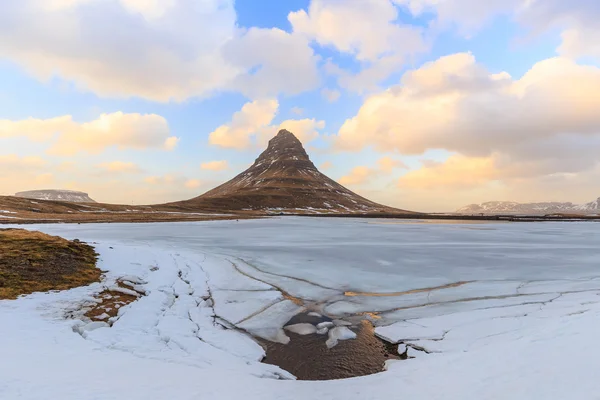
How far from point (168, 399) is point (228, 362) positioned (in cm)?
238

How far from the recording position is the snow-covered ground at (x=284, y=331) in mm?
6766

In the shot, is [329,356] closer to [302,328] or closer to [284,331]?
[302,328]

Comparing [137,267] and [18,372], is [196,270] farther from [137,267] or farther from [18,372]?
[18,372]

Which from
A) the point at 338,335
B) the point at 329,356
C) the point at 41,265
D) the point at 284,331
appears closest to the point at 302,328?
the point at 284,331

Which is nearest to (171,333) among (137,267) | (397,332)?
(397,332)

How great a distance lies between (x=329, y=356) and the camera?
959 centimetres

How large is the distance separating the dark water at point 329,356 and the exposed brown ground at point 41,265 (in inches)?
427

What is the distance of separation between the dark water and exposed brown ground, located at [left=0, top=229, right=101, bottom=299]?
35.6ft

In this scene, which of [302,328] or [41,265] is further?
[41,265]

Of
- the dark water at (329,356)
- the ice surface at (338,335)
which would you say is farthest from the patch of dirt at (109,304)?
the ice surface at (338,335)

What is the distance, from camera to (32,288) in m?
13.3

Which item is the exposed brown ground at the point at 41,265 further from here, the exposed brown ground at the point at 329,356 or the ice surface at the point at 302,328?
the exposed brown ground at the point at 329,356

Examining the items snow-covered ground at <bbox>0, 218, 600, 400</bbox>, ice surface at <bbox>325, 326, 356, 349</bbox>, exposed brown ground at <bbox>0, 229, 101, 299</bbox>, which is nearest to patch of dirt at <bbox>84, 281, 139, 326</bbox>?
snow-covered ground at <bbox>0, 218, 600, 400</bbox>

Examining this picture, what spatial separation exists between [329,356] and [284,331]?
228cm
